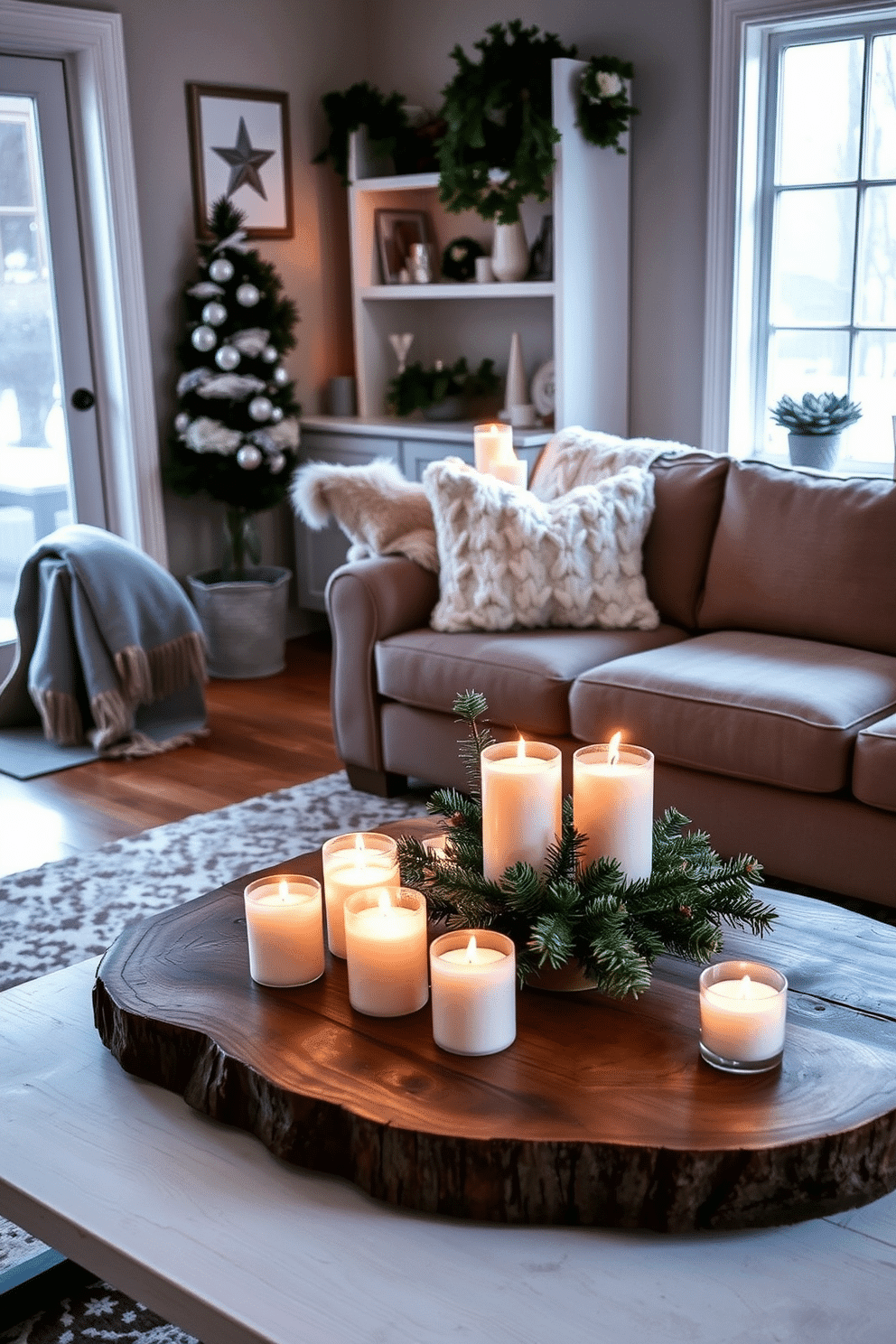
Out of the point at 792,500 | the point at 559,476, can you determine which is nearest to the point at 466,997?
the point at 792,500

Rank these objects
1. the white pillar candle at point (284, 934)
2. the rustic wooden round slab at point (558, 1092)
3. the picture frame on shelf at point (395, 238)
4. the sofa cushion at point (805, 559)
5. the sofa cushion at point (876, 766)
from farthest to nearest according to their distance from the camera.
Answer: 1. the picture frame on shelf at point (395, 238)
2. the sofa cushion at point (805, 559)
3. the sofa cushion at point (876, 766)
4. the white pillar candle at point (284, 934)
5. the rustic wooden round slab at point (558, 1092)

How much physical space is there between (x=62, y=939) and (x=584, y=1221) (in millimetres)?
1728

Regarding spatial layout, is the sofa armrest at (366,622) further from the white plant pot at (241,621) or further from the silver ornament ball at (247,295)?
the silver ornament ball at (247,295)

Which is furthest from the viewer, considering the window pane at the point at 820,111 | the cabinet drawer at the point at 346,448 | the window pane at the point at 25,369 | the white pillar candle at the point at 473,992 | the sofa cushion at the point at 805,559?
the cabinet drawer at the point at 346,448

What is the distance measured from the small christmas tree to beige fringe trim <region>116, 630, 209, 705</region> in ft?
2.57

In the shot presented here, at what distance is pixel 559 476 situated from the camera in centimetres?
366

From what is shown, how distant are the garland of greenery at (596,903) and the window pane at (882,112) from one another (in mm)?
3040

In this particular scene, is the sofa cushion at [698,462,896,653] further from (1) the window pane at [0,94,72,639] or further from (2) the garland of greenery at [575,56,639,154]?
(1) the window pane at [0,94,72,639]

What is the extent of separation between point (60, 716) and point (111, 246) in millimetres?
1607

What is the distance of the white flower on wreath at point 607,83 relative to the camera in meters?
4.14

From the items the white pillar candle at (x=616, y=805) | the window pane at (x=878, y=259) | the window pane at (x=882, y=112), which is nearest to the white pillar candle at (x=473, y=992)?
the white pillar candle at (x=616, y=805)

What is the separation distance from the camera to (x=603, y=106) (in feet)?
13.8

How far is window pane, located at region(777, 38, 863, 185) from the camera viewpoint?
159 inches

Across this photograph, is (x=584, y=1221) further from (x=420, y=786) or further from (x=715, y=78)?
(x=715, y=78)
